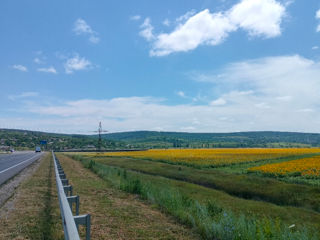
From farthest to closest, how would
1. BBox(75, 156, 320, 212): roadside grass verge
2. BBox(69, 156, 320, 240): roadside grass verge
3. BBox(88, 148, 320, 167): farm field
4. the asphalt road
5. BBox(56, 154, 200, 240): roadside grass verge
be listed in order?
BBox(88, 148, 320, 167): farm field, the asphalt road, BBox(75, 156, 320, 212): roadside grass verge, BBox(56, 154, 200, 240): roadside grass verge, BBox(69, 156, 320, 240): roadside grass verge

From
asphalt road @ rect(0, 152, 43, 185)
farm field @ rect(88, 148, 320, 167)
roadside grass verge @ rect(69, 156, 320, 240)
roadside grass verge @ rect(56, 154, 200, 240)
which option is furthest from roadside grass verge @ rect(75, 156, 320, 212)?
asphalt road @ rect(0, 152, 43, 185)

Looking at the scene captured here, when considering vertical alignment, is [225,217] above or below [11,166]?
above

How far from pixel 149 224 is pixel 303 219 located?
940 cm

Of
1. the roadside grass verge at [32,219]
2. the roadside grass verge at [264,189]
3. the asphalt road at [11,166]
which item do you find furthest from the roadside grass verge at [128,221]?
the roadside grass verge at [264,189]

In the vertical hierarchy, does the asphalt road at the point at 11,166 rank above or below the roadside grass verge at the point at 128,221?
below

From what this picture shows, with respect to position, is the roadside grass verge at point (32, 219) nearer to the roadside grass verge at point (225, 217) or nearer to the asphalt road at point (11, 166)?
the roadside grass verge at point (225, 217)

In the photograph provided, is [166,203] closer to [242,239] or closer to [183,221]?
[183,221]

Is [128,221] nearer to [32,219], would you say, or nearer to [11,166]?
[32,219]

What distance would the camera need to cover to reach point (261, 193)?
59.9ft

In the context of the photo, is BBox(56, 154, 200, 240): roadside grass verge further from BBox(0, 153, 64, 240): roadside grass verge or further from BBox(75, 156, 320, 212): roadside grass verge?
BBox(75, 156, 320, 212): roadside grass verge

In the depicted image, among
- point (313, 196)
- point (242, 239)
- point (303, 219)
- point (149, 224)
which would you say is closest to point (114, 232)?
point (149, 224)

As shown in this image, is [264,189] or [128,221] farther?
[264,189]

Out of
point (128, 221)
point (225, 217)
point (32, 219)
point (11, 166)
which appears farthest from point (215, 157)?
point (32, 219)

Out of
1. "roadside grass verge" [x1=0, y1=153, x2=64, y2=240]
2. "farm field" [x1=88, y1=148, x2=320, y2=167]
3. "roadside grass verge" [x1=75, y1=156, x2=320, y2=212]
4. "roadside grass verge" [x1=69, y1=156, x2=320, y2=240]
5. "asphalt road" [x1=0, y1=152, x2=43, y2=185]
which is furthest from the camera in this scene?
"farm field" [x1=88, y1=148, x2=320, y2=167]
